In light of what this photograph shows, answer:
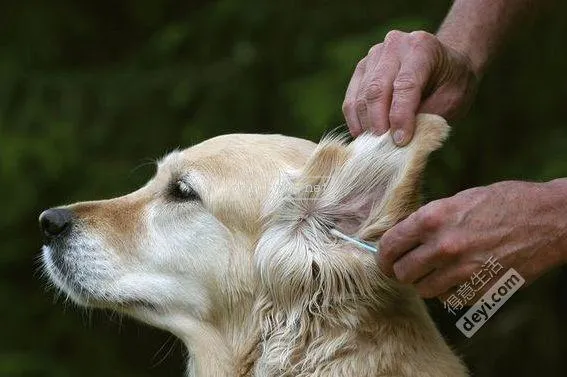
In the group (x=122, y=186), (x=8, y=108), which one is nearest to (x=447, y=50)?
(x=122, y=186)

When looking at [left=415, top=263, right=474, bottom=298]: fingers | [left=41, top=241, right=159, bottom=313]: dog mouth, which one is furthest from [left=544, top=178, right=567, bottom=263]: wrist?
[left=41, top=241, right=159, bottom=313]: dog mouth

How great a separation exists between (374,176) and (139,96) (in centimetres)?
339

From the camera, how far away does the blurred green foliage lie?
19.7 feet

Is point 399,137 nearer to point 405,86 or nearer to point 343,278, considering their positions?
point 405,86

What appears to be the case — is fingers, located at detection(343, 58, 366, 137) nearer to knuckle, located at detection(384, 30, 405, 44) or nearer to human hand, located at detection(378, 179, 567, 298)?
knuckle, located at detection(384, 30, 405, 44)

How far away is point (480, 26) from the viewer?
421cm

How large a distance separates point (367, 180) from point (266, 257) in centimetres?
47

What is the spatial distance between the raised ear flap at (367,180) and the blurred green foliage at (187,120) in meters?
2.00

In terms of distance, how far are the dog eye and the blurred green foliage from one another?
5.79 ft

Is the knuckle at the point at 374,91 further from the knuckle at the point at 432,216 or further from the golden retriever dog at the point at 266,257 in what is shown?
the knuckle at the point at 432,216

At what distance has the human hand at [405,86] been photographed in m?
3.44

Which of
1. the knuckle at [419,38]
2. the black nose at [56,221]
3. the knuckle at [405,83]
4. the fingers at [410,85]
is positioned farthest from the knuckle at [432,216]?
the black nose at [56,221]

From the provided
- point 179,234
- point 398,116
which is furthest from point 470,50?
point 179,234

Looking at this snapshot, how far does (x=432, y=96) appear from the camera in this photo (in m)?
3.72
